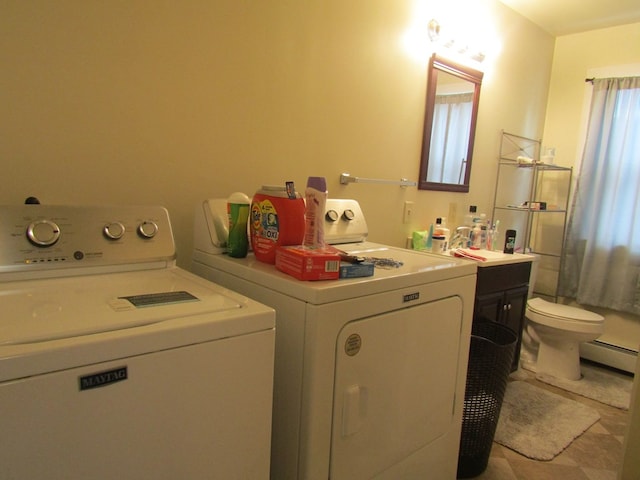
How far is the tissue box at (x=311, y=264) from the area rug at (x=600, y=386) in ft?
7.95

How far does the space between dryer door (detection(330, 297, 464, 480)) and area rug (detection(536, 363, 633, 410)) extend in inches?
69.6

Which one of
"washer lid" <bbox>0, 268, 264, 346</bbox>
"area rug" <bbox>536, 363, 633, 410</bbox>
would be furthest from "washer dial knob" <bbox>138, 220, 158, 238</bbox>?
"area rug" <bbox>536, 363, 633, 410</bbox>

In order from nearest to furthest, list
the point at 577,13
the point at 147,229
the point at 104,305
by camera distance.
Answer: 1. the point at 104,305
2. the point at 147,229
3. the point at 577,13

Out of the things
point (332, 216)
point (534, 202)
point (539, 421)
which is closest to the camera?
point (332, 216)

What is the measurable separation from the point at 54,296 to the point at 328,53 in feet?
4.94

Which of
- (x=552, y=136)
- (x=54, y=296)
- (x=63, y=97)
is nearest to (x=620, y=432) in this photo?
(x=552, y=136)

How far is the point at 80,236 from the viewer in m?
1.10

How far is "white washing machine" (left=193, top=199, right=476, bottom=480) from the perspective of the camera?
40.5 inches

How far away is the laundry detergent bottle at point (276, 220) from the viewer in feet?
3.96

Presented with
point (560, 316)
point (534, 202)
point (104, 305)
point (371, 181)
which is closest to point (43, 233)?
point (104, 305)

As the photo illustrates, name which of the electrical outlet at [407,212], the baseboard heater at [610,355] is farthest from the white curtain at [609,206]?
the electrical outlet at [407,212]

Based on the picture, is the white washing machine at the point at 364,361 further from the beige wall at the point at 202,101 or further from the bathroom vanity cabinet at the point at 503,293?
the bathroom vanity cabinet at the point at 503,293

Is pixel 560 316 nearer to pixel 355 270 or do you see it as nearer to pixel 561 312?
pixel 561 312

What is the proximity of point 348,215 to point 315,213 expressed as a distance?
560mm
